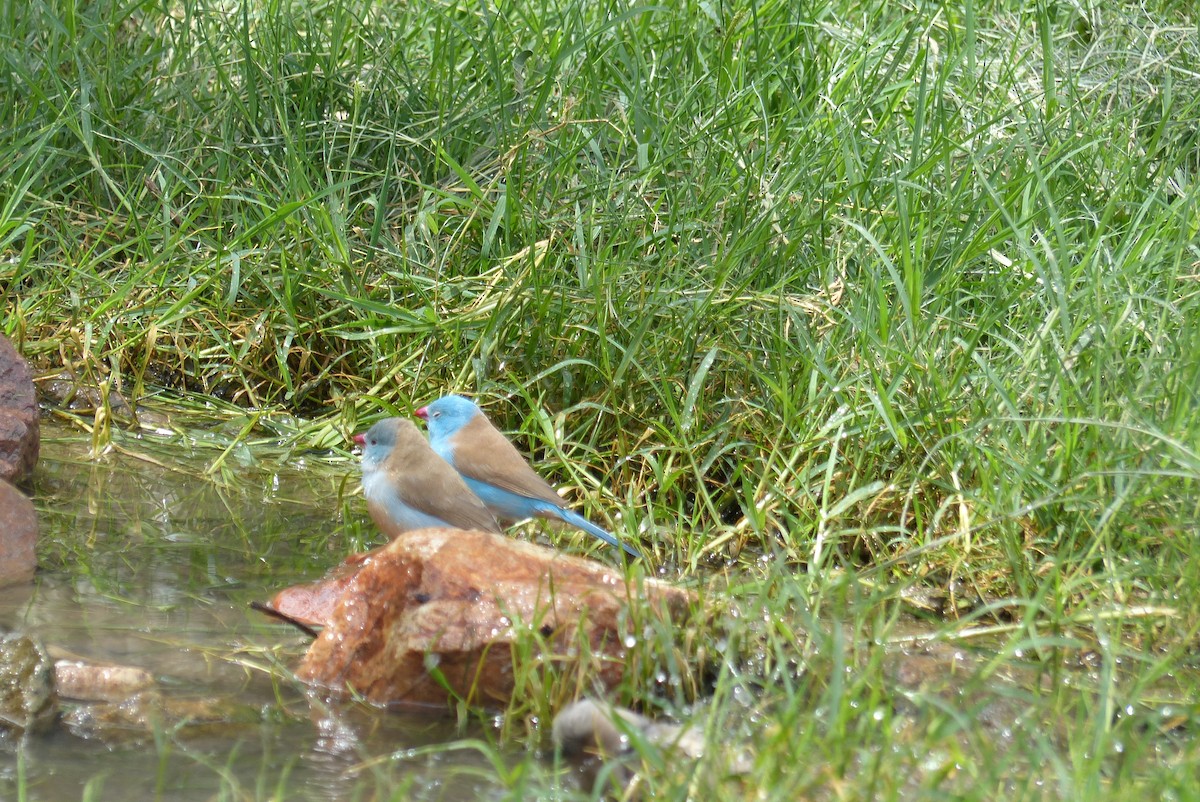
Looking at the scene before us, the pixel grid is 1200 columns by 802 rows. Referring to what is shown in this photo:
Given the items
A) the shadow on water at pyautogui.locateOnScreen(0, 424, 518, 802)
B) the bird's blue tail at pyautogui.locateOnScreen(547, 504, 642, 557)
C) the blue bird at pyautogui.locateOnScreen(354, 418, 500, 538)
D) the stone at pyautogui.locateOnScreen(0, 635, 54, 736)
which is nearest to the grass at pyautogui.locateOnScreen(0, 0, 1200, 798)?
the bird's blue tail at pyautogui.locateOnScreen(547, 504, 642, 557)

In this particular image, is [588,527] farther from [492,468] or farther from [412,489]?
[412,489]

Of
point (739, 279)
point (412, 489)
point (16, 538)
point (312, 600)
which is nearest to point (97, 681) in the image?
point (312, 600)

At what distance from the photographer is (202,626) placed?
371cm

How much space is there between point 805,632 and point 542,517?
1235 mm

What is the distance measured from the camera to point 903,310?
4.68 meters

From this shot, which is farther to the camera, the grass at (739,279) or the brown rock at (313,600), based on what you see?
the brown rock at (313,600)

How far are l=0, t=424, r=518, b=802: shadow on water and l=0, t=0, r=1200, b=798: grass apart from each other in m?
0.35

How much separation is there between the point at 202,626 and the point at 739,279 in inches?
89.1

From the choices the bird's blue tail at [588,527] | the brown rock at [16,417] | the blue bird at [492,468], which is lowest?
the bird's blue tail at [588,527]

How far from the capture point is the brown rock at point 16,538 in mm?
3879

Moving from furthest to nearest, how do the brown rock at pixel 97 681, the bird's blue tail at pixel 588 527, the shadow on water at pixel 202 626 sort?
1. the bird's blue tail at pixel 588 527
2. the brown rock at pixel 97 681
3. the shadow on water at pixel 202 626

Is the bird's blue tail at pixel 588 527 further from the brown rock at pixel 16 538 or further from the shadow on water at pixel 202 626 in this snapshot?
the brown rock at pixel 16 538

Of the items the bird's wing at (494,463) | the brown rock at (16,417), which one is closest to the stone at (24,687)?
the brown rock at (16,417)

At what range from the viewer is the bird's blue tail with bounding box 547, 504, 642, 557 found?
4195 mm
